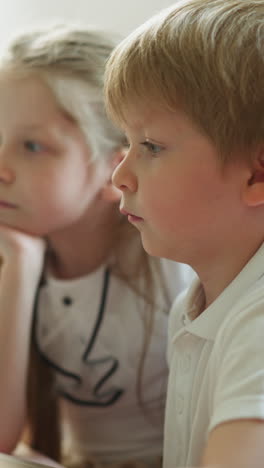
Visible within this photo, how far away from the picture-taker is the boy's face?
23.8 inches

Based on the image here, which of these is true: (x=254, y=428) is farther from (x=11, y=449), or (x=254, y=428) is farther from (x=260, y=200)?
(x=11, y=449)

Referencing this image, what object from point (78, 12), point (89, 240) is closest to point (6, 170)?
point (89, 240)

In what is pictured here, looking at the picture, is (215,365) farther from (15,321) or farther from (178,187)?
(15,321)

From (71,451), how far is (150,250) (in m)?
0.55

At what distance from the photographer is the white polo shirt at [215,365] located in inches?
21.5

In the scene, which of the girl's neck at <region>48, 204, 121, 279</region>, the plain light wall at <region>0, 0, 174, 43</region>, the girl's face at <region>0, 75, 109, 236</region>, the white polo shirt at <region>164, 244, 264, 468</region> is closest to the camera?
the white polo shirt at <region>164, 244, 264, 468</region>

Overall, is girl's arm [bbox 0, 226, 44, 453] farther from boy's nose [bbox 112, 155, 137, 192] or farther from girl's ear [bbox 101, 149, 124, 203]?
boy's nose [bbox 112, 155, 137, 192]

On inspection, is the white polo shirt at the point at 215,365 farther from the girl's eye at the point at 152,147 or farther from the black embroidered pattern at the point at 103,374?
the black embroidered pattern at the point at 103,374

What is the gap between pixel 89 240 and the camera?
A: 1.04 m

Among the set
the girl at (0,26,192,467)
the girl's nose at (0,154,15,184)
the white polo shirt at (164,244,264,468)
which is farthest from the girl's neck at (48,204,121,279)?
the white polo shirt at (164,244,264,468)

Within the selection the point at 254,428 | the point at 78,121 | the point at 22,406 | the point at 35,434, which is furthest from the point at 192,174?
the point at 35,434

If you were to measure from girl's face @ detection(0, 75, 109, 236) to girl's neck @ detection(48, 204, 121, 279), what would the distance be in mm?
77

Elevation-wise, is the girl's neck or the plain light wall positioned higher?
the plain light wall

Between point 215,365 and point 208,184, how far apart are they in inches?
6.3
